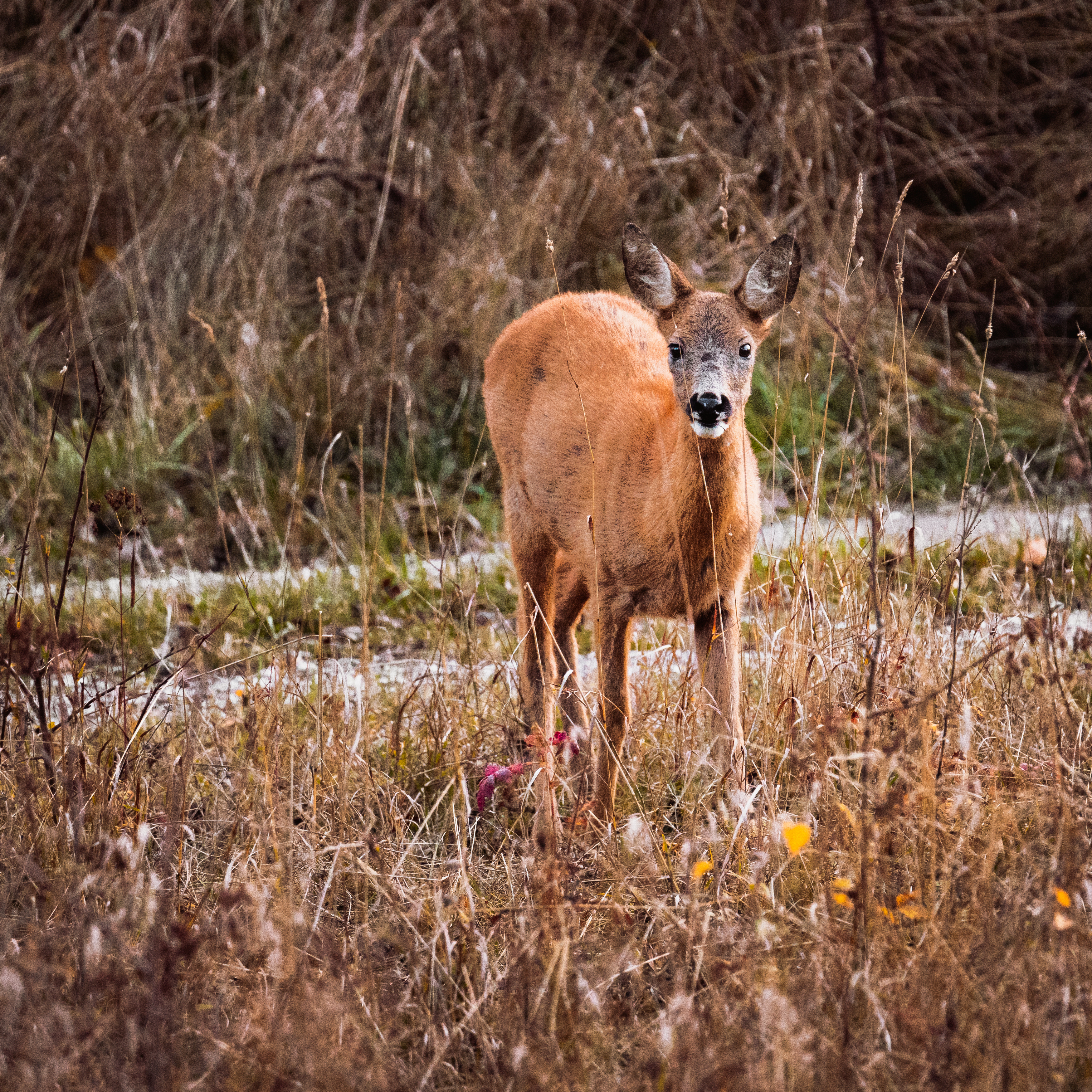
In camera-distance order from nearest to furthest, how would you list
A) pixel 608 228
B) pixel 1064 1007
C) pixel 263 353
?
pixel 1064 1007, pixel 263 353, pixel 608 228

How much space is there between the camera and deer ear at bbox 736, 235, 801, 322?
3.11m

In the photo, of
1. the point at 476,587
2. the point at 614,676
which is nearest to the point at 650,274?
the point at 476,587

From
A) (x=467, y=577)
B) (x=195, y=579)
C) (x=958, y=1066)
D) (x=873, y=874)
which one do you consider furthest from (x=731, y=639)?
(x=195, y=579)

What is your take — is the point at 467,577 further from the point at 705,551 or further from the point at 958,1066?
the point at 958,1066

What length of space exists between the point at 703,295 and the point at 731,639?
907 millimetres

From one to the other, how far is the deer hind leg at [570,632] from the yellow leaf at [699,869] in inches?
41.1

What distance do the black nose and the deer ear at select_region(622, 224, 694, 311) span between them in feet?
1.36

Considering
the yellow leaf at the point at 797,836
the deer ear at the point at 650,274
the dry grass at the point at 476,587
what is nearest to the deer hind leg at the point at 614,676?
the dry grass at the point at 476,587

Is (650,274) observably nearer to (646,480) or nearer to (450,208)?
(646,480)

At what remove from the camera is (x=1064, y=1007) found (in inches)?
74.7

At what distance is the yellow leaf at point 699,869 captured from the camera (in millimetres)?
2256

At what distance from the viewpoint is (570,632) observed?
163 inches

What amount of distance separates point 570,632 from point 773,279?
1.46 m

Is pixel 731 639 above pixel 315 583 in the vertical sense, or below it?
above
